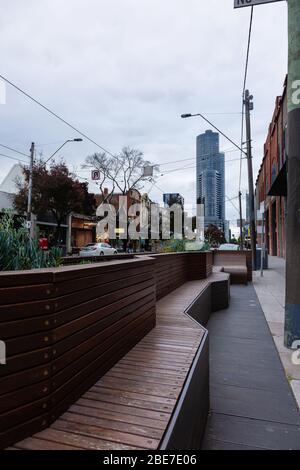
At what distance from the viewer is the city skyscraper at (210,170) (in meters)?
26.8

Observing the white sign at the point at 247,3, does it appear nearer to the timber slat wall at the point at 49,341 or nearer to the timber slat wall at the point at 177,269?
the timber slat wall at the point at 177,269

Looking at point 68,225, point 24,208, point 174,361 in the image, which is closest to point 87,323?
point 174,361

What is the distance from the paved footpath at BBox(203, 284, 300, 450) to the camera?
278cm

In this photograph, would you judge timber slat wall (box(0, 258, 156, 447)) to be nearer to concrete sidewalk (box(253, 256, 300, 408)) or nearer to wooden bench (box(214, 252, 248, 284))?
concrete sidewalk (box(253, 256, 300, 408))

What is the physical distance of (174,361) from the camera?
9.78 ft

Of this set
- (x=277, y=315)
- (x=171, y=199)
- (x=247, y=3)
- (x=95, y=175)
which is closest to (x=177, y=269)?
(x=277, y=315)

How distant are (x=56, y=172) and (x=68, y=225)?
36.5ft

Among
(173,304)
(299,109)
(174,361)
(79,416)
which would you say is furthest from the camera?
(173,304)

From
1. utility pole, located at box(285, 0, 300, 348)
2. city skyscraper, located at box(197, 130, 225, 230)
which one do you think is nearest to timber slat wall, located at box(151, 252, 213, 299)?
utility pole, located at box(285, 0, 300, 348)

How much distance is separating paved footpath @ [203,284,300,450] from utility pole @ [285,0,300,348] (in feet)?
1.92

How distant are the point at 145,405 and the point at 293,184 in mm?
4039
